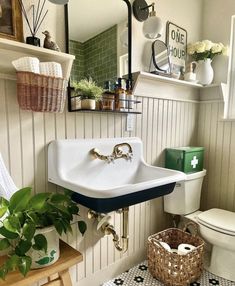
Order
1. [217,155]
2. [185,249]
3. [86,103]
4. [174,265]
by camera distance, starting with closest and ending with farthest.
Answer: [86,103], [174,265], [185,249], [217,155]

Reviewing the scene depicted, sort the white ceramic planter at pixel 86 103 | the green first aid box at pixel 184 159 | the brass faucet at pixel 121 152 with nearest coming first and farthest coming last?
1. the white ceramic planter at pixel 86 103
2. the brass faucet at pixel 121 152
3. the green first aid box at pixel 184 159

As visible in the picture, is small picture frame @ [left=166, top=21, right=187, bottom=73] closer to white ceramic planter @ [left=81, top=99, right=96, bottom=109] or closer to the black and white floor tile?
white ceramic planter @ [left=81, top=99, right=96, bottom=109]

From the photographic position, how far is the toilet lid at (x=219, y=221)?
1.44 m

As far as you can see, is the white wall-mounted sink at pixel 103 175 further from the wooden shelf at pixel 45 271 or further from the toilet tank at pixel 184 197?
the toilet tank at pixel 184 197

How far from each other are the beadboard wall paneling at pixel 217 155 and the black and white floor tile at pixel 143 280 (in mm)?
584

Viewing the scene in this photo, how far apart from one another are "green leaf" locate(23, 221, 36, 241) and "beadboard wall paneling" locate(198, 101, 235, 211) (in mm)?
1694

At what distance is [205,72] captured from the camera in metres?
1.87

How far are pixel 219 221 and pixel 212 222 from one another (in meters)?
0.06

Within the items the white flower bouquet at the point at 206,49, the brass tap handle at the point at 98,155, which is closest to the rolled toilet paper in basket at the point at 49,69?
the brass tap handle at the point at 98,155

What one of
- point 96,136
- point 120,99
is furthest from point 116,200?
point 120,99

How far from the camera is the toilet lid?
4.73 ft

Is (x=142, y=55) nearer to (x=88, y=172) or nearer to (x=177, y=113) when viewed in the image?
(x=177, y=113)

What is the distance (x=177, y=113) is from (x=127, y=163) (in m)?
0.73

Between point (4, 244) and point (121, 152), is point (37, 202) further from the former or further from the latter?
point (121, 152)
